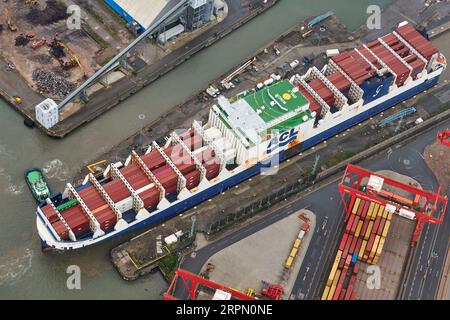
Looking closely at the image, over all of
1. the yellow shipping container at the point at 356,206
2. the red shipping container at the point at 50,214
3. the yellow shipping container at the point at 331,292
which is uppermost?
the yellow shipping container at the point at 356,206

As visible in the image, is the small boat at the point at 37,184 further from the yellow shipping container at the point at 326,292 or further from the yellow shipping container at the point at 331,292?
the yellow shipping container at the point at 331,292

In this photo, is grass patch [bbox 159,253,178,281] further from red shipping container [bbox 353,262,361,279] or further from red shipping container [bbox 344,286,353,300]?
red shipping container [bbox 353,262,361,279]

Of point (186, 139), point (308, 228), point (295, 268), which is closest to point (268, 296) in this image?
point (295, 268)

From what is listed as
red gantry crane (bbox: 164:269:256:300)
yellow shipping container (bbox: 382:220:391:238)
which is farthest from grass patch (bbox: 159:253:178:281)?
yellow shipping container (bbox: 382:220:391:238)

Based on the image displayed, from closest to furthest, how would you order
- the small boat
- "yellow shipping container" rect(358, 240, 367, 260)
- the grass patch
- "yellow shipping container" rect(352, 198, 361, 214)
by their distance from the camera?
the grass patch → "yellow shipping container" rect(358, 240, 367, 260) → the small boat → "yellow shipping container" rect(352, 198, 361, 214)

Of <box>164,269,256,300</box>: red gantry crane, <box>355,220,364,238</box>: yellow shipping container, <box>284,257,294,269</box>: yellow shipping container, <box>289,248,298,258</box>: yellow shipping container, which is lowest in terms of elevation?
<box>164,269,256,300</box>: red gantry crane

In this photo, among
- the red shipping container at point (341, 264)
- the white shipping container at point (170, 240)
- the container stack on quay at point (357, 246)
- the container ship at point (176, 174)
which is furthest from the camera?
the white shipping container at point (170, 240)

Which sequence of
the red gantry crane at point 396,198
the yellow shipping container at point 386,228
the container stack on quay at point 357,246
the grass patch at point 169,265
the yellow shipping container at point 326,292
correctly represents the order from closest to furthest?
the yellow shipping container at point 326,292 < the container stack on quay at point 357,246 < the grass patch at point 169,265 < the red gantry crane at point 396,198 < the yellow shipping container at point 386,228

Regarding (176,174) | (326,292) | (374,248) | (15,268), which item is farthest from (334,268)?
(15,268)

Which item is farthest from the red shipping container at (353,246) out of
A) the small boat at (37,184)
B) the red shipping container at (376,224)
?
the small boat at (37,184)
